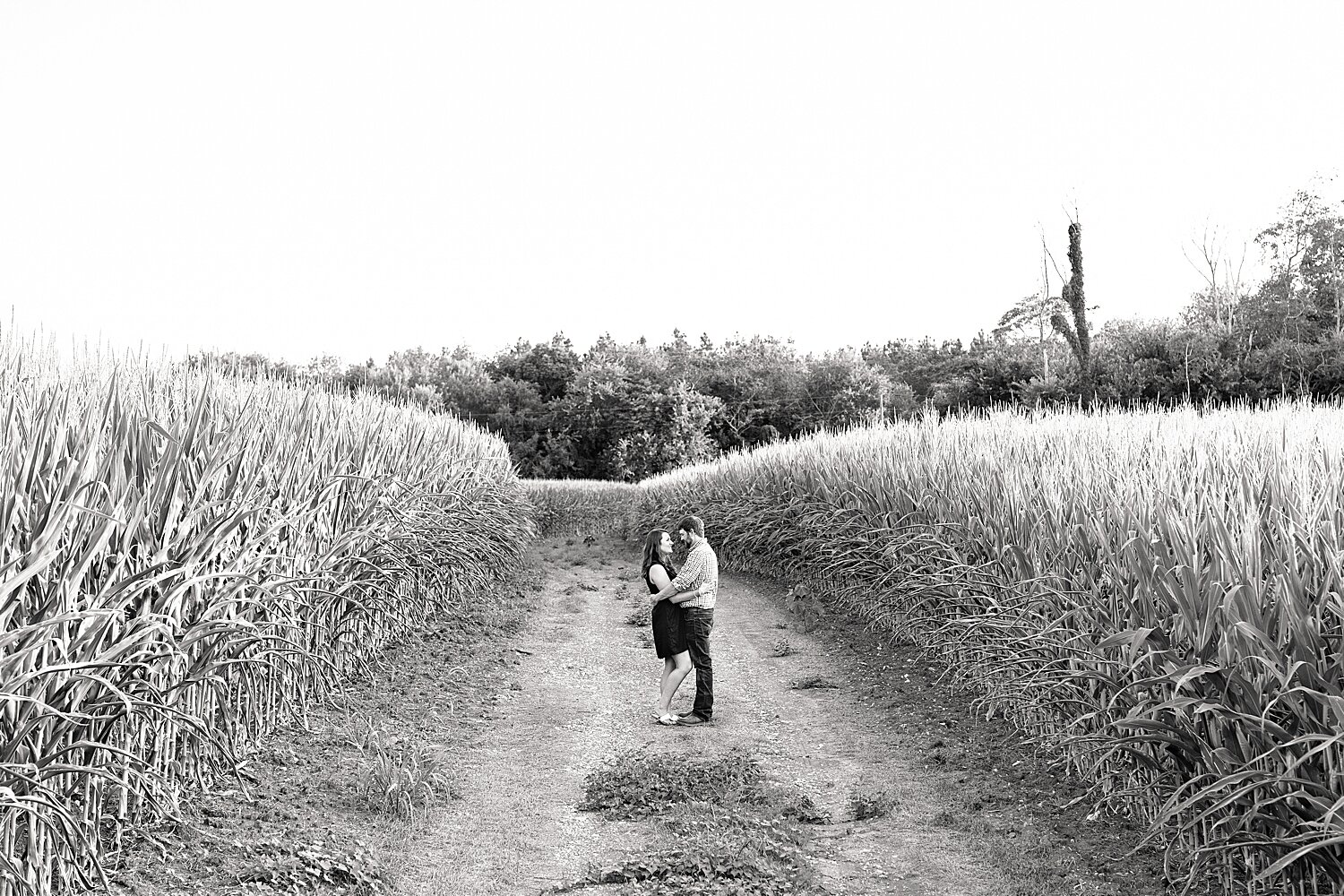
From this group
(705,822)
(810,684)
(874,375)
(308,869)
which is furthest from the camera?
(874,375)

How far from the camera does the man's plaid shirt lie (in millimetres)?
8320

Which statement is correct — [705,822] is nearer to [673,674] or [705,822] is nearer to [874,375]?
[673,674]

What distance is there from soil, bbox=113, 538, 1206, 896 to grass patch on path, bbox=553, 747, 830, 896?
0.13m

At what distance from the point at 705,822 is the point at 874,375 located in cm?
5024

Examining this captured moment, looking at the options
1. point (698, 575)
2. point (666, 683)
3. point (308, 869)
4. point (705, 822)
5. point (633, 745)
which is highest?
point (698, 575)

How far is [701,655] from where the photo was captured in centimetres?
842

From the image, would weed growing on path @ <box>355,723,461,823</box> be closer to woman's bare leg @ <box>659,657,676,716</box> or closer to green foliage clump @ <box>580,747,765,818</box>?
green foliage clump @ <box>580,747,765,818</box>

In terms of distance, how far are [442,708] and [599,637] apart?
442 cm

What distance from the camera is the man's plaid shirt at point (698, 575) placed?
8.32 metres

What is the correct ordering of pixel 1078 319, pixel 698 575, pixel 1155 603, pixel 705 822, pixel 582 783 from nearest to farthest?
pixel 1155 603 < pixel 705 822 < pixel 582 783 < pixel 698 575 < pixel 1078 319

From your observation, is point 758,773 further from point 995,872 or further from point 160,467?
point 160,467

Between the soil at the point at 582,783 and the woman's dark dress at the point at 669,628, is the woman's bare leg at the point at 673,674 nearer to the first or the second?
the woman's dark dress at the point at 669,628

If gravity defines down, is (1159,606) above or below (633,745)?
above

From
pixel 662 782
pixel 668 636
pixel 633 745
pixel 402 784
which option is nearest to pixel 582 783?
pixel 662 782
